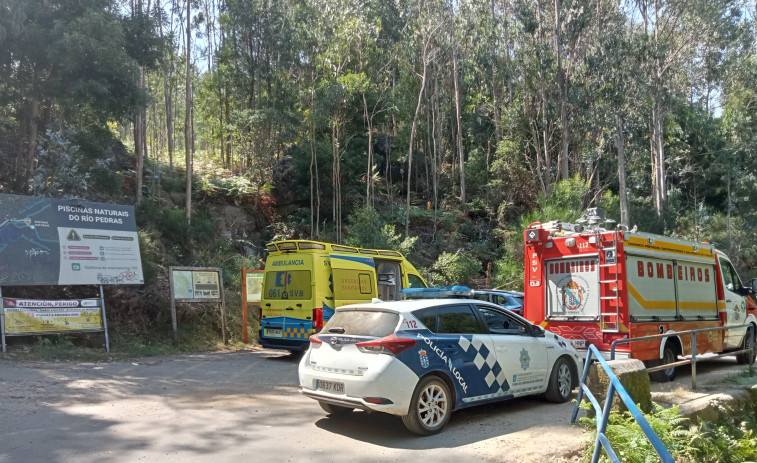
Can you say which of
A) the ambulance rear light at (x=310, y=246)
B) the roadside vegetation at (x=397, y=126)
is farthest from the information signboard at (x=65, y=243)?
the ambulance rear light at (x=310, y=246)

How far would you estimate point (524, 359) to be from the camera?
751 cm

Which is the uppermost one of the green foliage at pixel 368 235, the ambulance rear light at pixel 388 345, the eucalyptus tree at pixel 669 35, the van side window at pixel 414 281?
the eucalyptus tree at pixel 669 35

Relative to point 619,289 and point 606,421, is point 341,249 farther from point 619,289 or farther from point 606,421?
point 606,421

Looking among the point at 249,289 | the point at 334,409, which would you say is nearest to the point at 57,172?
the point at 249,289

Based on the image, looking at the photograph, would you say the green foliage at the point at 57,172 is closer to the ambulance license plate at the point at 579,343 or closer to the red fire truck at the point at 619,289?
the red fire truck at the point at 619,289

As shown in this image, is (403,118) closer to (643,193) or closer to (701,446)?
(643,193)

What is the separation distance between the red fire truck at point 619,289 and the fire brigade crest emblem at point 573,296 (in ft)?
0.06

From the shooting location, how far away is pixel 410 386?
605 centimetres

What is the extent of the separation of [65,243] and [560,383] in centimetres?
1025

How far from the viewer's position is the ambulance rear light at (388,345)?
612cm

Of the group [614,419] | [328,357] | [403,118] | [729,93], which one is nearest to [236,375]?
[328,357]

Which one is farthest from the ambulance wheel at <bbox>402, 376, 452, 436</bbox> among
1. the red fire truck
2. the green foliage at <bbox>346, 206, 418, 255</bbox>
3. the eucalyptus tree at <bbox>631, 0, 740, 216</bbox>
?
the eucalyptus tree at <bbox>631, 0, 740, 216</bbox>

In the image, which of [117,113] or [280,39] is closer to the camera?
[117,113]

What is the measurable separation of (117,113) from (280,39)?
1396cm
